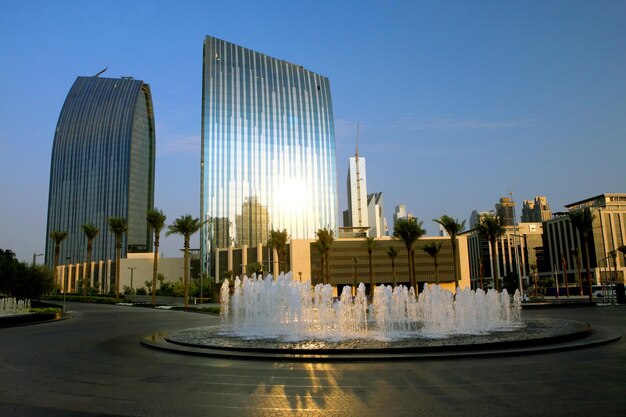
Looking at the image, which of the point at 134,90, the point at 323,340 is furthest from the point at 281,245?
the point at 134,90

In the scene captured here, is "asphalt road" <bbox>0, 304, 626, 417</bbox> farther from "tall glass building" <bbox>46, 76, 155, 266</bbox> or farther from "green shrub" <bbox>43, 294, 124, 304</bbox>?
"tall glass building" <bbox>46, 76, 155, 266</bbox>

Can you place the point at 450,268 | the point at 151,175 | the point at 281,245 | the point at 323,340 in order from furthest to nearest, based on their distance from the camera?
the point at 151,175, the point at 450,268, the point at 281,245, the point at 323,340

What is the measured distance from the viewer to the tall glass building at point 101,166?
148000mm

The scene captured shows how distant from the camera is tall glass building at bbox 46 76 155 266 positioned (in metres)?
148

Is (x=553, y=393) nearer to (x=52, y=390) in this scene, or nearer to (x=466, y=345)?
(x=466, y=345)

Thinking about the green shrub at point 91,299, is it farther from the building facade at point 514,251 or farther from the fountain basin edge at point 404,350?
the building facade at point 514,251

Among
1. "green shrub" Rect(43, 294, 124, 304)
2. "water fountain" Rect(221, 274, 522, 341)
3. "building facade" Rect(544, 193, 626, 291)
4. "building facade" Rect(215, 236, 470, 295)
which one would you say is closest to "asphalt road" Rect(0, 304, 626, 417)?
"water fountain" Rect(221, 274, 522, 341)

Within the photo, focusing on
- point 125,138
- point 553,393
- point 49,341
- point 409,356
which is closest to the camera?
point 553,393

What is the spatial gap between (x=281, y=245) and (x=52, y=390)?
5623 cm

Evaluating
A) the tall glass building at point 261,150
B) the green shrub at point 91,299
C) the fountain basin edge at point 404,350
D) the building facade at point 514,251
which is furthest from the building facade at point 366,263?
the fountain basin edge at point 404,350

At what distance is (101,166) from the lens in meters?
150

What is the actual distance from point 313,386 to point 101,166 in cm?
15881

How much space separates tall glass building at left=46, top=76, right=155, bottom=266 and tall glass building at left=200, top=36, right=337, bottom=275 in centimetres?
4541

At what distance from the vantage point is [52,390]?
887cm
